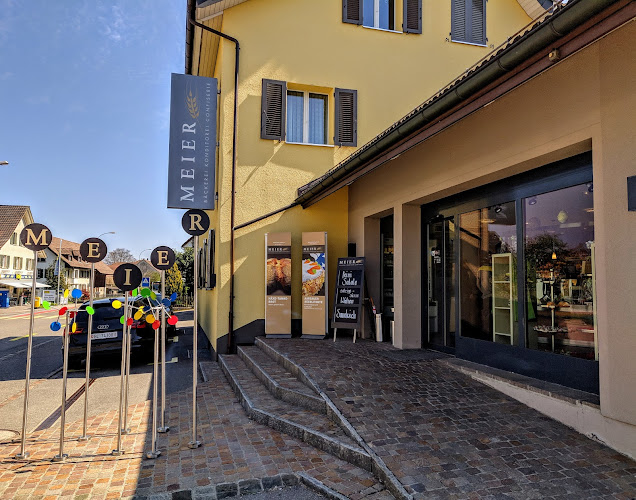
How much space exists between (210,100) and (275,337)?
17.3ft

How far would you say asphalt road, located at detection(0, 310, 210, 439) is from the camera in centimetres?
577

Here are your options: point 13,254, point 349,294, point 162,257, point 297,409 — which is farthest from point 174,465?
point 13,254

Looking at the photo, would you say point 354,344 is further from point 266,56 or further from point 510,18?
point 510,18

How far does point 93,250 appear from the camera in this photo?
470 cm

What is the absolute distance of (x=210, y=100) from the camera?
370 inches

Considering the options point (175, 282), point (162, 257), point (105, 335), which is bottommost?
point (105, 335)

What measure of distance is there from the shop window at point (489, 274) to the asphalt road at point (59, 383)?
4784 mm

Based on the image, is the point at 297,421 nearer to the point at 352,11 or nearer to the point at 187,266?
the point at 352,11

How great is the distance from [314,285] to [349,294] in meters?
0.84

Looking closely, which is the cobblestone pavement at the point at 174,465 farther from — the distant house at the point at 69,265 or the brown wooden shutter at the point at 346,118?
the distant house at the point at 69,265

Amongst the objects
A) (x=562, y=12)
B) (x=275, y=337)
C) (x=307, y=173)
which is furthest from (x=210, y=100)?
(x=562, y=12)

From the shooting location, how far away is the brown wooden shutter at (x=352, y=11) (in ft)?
33.8

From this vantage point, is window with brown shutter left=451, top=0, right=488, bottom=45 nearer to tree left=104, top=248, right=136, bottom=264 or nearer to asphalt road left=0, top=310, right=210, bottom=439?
asphalt road left=0, top=310, right=210, bottom=439

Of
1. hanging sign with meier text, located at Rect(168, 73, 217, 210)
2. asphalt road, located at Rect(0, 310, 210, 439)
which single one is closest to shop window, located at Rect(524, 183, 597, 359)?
asphalt road, located at Rect(0, 310, 210, 439)
